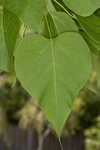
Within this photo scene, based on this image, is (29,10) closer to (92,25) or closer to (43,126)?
(92,25)

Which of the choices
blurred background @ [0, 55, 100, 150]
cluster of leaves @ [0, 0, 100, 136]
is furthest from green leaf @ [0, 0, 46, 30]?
blurred background @ [0, 55, 100, 150]

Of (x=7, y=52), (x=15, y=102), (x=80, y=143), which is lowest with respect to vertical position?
(x=15, y=102)

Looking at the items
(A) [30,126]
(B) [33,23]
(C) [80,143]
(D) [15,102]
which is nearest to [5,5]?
(B) [33,23]

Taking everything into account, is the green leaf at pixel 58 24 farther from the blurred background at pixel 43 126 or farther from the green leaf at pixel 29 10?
the blurred background at pixel 43 126

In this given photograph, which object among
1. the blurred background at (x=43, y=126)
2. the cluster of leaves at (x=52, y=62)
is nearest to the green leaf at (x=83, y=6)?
the cluster of leaves at (x=52, y=62)

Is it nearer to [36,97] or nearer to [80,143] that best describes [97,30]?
[36,97]

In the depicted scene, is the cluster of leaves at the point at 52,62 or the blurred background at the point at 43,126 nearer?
the cluster of leaves at the point at 52,62

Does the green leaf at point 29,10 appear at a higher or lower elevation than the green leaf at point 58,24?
higher
